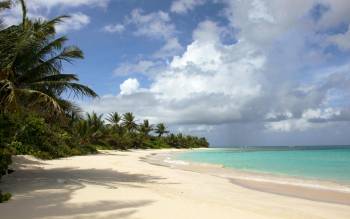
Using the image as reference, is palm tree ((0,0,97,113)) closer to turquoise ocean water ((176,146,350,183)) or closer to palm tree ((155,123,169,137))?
turquoise ocean water ((176,146,350,183))

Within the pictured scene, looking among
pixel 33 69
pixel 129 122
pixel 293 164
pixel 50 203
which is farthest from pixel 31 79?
pixel 129 122

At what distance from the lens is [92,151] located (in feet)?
121

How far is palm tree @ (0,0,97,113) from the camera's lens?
1133 cm

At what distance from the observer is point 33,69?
1304cm

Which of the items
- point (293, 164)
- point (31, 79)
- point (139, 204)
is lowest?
point (139, 204)

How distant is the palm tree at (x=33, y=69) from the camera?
1133cm

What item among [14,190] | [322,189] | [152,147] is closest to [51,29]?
[14,190]

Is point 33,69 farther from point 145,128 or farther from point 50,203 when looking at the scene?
point 145,128

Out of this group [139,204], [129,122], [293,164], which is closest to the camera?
[139,204]

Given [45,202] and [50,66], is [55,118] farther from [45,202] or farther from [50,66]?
Answer: [45,202]

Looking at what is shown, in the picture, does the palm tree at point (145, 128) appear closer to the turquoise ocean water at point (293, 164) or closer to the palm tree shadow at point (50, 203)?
the turquoise ocean water at point (293, 164)

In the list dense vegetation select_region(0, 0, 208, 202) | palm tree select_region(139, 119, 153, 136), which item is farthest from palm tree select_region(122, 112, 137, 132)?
dense vegetation select_region(0, 0, 208, 202)

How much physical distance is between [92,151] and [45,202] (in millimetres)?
29261

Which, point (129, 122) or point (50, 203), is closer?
point (50, 203)
